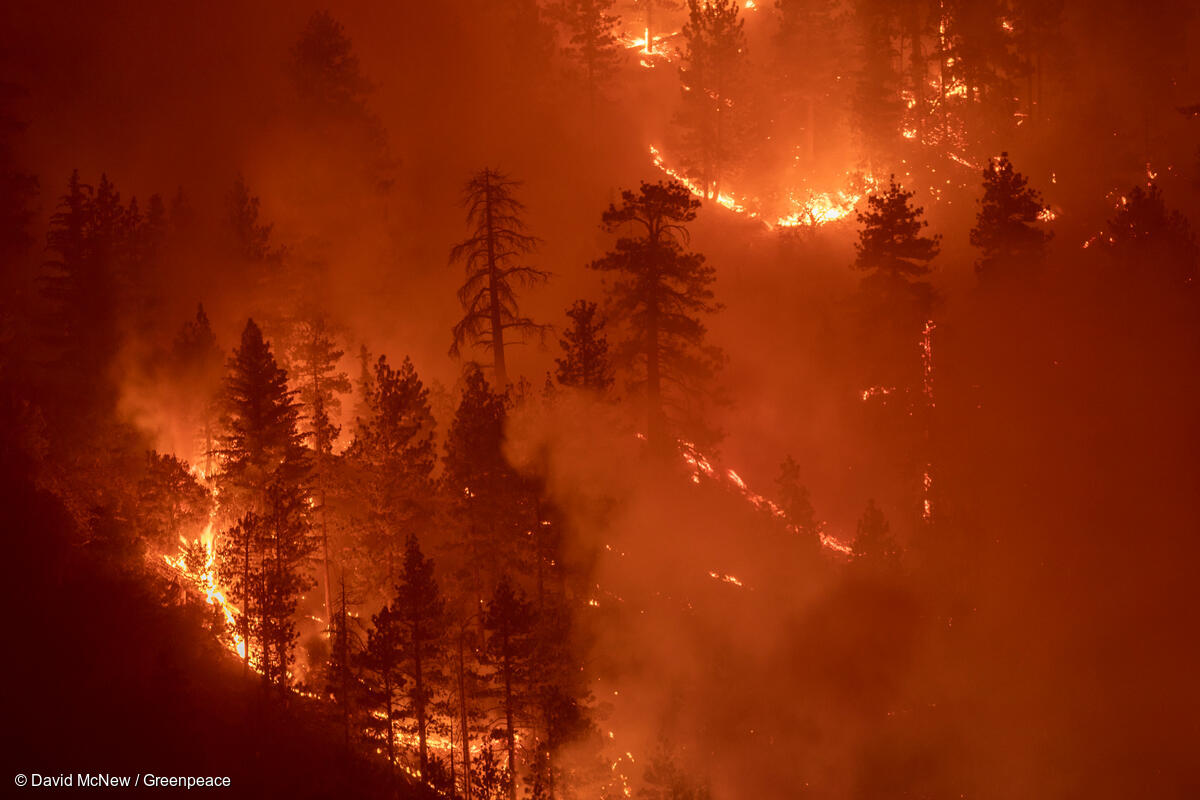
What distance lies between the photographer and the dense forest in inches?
1114

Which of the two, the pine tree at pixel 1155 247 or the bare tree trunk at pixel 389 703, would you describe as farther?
the pine tree at pixel 1155 247

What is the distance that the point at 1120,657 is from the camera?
35.2 metres

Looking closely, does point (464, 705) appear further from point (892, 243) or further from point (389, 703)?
point (892, 243)

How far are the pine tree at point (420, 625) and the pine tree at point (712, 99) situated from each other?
4218cm

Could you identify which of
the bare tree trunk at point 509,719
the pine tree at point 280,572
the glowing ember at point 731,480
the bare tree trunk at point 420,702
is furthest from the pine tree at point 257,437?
the glowing ember at point 731,480

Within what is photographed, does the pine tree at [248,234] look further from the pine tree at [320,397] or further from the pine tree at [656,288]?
the pine tree at [656,288]

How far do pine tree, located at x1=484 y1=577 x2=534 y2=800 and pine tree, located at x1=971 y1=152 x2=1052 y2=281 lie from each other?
89.6ft

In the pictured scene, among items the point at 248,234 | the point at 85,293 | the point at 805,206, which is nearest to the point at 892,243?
the point at 805,206

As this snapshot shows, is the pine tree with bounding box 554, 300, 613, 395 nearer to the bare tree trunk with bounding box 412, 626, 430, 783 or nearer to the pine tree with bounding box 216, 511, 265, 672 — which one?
the bare tree trunk with bounding box 412, 626, 430, 783

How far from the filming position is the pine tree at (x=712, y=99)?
63.1 metres

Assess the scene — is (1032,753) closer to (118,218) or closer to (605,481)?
(605,481)

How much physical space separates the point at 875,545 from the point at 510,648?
16.9 meters

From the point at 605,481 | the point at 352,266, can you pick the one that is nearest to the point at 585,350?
the point at 605,481

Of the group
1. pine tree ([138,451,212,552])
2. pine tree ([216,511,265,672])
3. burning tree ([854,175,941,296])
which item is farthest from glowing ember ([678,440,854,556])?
pine tree ([138,451,212,552])
